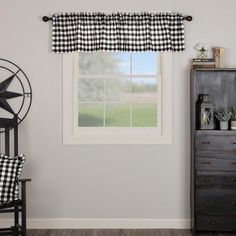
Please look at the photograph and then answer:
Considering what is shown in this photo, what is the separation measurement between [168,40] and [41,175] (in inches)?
73.1

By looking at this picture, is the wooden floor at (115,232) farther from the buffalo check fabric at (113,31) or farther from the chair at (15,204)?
the buffalo check fabric at (113,31)

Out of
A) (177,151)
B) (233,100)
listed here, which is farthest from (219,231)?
(233,100)

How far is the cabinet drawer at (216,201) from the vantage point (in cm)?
413

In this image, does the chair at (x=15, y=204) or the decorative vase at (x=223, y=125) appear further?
the decorative vase at (x=223, y=125)

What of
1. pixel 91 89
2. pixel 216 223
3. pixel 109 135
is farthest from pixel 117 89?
pixel 216 223

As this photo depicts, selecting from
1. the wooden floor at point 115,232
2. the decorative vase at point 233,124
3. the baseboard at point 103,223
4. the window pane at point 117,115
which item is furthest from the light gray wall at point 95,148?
the decorative vase at point 233,124

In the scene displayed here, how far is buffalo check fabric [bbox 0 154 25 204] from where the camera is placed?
3.67 meters

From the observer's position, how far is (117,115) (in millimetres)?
4547

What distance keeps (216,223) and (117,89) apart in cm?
165

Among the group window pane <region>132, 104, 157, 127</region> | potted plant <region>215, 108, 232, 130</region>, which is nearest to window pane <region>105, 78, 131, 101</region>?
window pane <region>132, 104, 157, 127</region>

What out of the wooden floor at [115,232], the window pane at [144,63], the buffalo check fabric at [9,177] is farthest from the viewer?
the window pane at [144,63]

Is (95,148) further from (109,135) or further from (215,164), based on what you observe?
(215,164)

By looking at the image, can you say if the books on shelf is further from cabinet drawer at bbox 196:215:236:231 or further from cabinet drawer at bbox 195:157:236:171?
cabinet drawer at bbox 196:215:236:231

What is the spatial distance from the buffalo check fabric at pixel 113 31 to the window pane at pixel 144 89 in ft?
1.16
